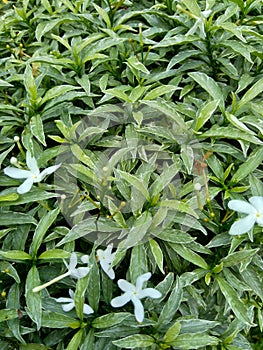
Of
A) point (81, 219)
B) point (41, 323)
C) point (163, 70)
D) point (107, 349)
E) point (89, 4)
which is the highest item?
point (89, 4)

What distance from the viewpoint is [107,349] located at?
4.25ft

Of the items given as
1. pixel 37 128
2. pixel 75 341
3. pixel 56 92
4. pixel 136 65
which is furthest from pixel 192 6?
pixel 75 341

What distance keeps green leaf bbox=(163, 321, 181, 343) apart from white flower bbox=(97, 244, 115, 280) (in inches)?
7.9

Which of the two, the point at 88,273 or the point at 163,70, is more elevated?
the point at 163,70

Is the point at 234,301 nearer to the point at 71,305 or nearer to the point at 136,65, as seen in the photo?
the point at 71,305

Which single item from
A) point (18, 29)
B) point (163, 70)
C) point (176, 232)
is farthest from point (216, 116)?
point (18, 29)

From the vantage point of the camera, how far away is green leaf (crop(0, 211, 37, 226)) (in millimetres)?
1376

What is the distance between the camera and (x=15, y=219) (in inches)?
54.5

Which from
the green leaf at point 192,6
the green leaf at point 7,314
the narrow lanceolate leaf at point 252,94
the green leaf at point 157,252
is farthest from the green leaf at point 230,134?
the green leaf at point 7,314

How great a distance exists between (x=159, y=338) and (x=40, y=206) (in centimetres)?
52

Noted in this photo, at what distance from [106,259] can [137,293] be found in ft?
0.43

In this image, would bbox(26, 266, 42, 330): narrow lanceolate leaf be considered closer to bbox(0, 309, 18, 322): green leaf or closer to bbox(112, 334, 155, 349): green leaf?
bbox(0, 309, 18, 322): green leaf

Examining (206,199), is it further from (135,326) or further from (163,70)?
(163,70)

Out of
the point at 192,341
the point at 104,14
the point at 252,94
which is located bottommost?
the point at 192,341
